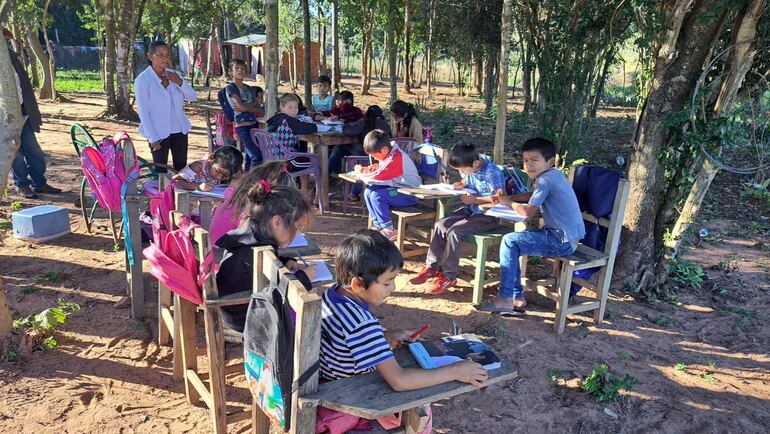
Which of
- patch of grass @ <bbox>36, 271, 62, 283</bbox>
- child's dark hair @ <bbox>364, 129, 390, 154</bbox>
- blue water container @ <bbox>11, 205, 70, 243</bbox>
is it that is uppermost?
child's dark hair @ <bbox>364, 129, 390, 154</bbox>

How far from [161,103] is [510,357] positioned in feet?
14.5

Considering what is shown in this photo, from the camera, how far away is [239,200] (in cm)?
291

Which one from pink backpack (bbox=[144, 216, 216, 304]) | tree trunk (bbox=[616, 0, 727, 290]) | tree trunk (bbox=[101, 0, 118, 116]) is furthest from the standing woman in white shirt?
tree trunk (bbox=[101, 0, 118, 116])

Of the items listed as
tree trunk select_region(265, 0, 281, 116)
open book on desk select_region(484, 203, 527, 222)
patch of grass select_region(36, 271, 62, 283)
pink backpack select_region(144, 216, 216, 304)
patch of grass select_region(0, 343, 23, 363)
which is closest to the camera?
pink backpack select_region(144, 216, 216, 304)

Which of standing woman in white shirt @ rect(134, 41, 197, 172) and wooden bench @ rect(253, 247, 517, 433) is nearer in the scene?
wooden bench @ rect(253, 247, 517, 433)

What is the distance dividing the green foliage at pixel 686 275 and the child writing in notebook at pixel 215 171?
3.95 meters

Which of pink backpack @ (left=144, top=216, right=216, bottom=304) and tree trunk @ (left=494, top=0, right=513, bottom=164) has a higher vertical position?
tree trunk @ (left=494, top=0, right=513, bottom=164)

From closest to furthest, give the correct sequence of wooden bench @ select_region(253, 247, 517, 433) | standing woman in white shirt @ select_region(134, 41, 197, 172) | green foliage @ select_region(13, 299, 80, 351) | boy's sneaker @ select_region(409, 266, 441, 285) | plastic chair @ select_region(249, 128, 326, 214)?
wooden bench @ select_region(253, 247, 517, 433)
green foliage @ select_region(13, 299, 80, 351)
boy's sneaker @ select_region(409, 266, 441, 285)
standing woman in white shirt @ select_region(134, 41, 197, 172)
plastic chair @ select_region(249, 128, 326, 214)

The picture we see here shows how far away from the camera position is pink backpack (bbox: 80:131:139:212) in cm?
450

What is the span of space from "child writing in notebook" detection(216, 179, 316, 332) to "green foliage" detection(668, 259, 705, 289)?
3796mm

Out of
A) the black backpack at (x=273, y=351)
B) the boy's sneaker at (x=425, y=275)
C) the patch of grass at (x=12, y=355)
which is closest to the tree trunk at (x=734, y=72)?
the boy's sneaker at (x=425, y=275)

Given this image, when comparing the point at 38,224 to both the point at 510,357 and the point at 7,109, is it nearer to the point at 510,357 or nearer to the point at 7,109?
the point at 7,109

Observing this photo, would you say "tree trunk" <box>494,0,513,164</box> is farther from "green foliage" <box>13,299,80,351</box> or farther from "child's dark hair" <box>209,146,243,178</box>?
"green foliage" <box>13,299,80,351</box>

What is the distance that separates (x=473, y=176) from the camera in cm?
492
